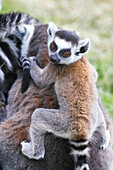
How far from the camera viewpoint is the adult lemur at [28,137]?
511cm

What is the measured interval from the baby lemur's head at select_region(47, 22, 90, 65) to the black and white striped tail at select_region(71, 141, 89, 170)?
3.82 ft

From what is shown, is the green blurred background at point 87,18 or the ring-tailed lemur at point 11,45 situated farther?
the green blurred background at point 87,18

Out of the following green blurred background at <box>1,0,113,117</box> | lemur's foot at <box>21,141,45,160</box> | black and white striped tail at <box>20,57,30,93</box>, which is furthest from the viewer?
green blurred background at <box>1,0,113,117</box>

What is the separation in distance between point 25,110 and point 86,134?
1.14 metres

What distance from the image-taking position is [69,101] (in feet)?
15.9

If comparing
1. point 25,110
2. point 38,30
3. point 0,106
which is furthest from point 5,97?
point 38,30

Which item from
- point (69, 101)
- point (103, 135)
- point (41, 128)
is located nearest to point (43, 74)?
point (69, 101)

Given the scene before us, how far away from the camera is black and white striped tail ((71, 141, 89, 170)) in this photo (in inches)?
184

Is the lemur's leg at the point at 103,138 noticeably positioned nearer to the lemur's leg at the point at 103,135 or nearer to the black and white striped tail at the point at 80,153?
the lemur's leg at the point at 103,135

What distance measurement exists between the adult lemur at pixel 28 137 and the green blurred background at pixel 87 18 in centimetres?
502

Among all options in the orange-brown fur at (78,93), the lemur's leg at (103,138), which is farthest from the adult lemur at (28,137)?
the orange-brown fur at (78,93)

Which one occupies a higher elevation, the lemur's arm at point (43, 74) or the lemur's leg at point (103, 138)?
the lemur's arm at point (43, 74)

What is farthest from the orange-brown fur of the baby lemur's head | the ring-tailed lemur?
the ring-tailed lemur

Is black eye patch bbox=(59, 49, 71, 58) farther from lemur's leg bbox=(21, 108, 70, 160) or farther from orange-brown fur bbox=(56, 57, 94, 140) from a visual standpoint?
lemur's leg bbox=(21, 108, 70, 160)
